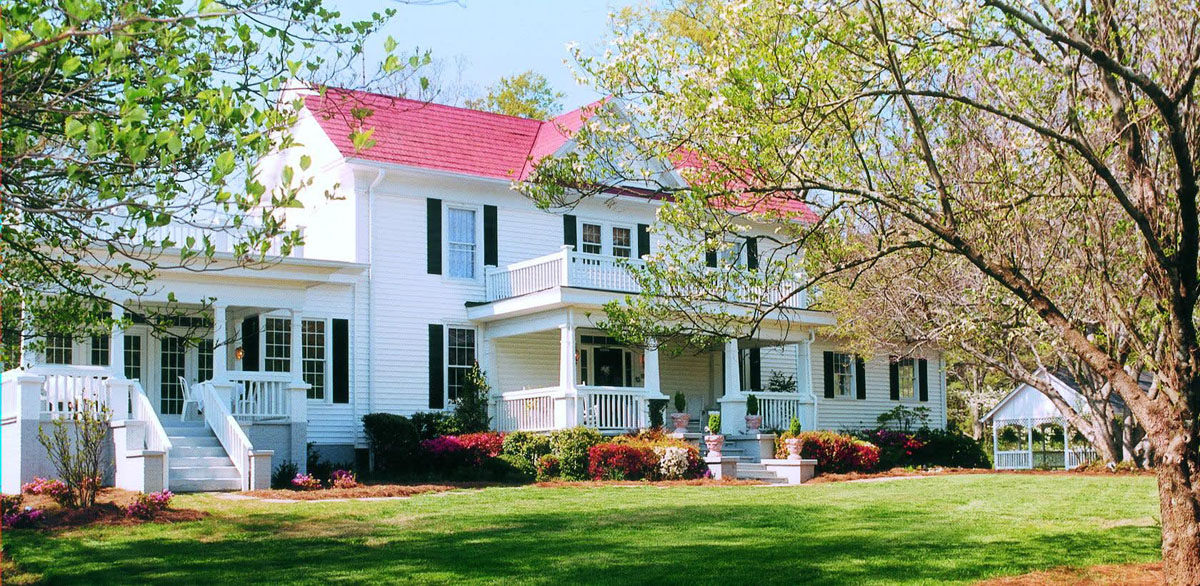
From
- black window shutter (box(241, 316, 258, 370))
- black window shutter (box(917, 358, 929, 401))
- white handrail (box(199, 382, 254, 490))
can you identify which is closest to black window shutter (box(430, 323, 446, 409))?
black window shutter (box(241, 316, 258, 370))

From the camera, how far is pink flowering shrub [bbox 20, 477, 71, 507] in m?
15.3

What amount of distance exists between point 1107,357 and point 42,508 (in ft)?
39.8

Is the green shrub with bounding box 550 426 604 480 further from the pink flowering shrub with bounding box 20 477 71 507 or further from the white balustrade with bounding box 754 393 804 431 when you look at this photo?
the pink flowering shrub with bounding box 20 477 71 507

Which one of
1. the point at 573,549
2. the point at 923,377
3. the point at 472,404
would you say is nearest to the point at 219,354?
the point at 472,404

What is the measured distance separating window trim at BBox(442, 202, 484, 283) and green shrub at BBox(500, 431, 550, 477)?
4.71 meters

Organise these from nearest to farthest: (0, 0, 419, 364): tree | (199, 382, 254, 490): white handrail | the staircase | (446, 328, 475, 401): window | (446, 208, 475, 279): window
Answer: (0, 0, 419, 364): tree < the staircase < (199, 382, 254, 490): white handrail < (446, 328, 475, 401): window < (446, 208, 475, 279): window

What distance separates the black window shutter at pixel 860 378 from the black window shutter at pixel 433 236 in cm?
1214

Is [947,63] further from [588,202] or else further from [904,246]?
[588,202]

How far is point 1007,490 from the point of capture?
18.4 metres

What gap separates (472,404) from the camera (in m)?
25.1

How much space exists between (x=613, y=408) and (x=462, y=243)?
15.9ft

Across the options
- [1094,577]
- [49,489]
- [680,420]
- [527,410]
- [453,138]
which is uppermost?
[453,138]

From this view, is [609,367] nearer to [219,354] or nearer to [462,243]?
[462,243]

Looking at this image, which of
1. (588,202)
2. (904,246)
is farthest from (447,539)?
(588,202)
